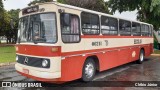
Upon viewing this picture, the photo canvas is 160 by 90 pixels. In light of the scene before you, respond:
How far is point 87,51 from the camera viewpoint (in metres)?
8.76

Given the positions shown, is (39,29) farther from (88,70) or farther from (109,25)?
(109,25)

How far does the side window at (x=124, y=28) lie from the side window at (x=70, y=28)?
161 inches

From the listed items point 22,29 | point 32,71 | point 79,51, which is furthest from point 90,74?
point 22,29

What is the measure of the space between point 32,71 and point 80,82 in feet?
7.27

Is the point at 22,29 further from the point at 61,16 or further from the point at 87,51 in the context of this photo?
the point at 87,51

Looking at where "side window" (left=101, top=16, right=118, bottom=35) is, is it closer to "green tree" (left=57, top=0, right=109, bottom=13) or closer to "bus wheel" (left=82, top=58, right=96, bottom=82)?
"bus wheel" (left=82, top=58, right=96, bottom=82)

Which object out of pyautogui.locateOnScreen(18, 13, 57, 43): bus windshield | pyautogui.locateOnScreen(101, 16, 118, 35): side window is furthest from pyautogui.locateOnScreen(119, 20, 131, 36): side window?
pyautogui.locateOnScreen(18, 13, 57, 43): bus windshield

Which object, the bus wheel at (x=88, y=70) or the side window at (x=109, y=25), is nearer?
the bus wheel at (x=88, y=70)

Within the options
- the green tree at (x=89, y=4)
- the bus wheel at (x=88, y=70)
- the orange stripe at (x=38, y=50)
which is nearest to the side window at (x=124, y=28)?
the bus wheel at (x=88, y=70)

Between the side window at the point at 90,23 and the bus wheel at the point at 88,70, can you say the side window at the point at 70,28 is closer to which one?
the side window at the point at 90,23

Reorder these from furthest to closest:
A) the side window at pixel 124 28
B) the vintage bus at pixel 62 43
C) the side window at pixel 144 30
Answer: the side window at pixel 144 30
the side window at pixel 124 28
the vintage bus at pixel 62 43

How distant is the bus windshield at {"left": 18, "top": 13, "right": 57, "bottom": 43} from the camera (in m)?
7.25

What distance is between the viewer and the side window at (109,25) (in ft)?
32.7

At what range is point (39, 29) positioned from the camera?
755 cm
